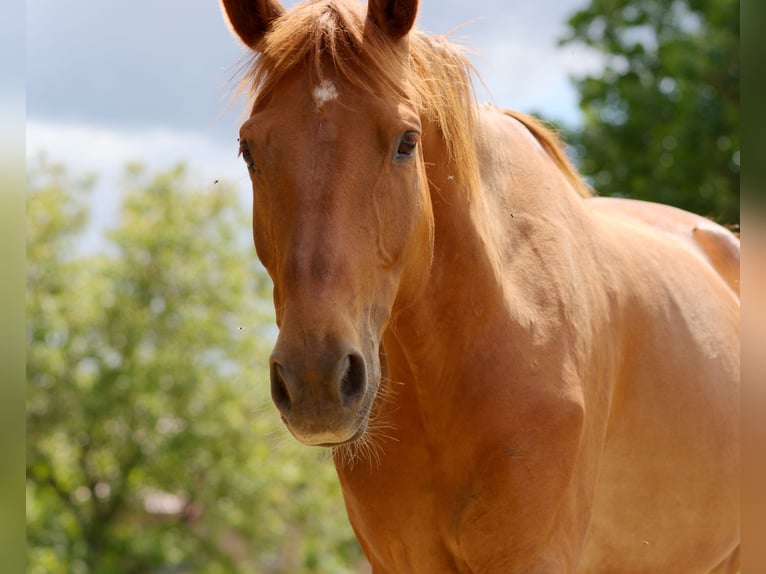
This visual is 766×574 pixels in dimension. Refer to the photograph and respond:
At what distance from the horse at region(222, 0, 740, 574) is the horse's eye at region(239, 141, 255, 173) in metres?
0.01

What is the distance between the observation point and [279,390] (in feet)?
7.73

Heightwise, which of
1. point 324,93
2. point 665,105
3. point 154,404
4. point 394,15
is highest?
point 394,15


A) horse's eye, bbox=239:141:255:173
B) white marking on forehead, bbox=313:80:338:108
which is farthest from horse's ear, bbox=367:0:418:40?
horse's eye, bbox=239:141:255:173

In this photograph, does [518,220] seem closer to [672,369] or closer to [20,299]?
[672,369]

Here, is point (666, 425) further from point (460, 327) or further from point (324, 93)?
point (324, 93)

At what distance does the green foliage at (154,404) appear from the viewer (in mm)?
25344

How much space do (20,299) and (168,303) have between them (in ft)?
87.4

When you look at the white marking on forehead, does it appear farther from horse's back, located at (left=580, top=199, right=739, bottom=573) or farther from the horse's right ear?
horse's back, located at (left=580, top=199, right=739, bottom=573)


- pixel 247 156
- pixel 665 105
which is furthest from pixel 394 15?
pixel 665 105

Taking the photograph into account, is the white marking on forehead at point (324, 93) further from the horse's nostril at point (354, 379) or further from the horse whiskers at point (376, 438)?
the horse whiskers at point (376, 438)

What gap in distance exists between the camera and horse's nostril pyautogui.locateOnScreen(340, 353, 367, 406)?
92.2 inches

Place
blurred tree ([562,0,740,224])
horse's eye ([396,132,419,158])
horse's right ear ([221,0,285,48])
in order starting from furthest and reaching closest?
blurred tree ([562,0,740,224])
horse's right ear ([221,0,285,48])
horse's eye ([396,132,419,158])

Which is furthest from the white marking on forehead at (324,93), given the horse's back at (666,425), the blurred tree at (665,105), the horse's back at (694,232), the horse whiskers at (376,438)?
the blurred tree at (665,105)

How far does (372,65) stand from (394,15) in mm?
238
